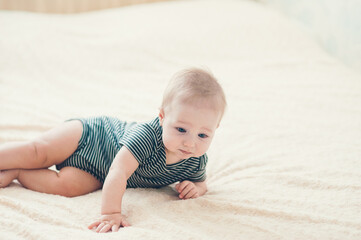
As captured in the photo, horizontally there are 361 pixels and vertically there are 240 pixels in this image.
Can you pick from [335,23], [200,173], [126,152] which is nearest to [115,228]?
[126,152]

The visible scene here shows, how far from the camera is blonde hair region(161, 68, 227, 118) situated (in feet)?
3.14

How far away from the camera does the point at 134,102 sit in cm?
167

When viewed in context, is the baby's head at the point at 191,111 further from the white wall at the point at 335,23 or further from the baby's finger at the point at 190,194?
the white wall at the point at 335,23

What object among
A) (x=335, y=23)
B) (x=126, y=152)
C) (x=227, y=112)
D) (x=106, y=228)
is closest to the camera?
(x=106, y=228)

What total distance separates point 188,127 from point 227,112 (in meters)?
0.67

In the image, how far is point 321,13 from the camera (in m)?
2.29

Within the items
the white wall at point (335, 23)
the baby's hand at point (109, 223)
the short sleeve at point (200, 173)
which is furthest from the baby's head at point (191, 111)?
the white wall at point (335, 23)

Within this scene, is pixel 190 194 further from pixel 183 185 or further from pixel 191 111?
pixel 191 111

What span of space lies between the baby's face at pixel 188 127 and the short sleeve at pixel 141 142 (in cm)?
6

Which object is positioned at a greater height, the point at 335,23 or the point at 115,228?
the point at 335,23

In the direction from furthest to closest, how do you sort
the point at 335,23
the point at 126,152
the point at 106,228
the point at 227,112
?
the point at 335,23
the point at 227,112
the point at 126,152
the point at 106,228

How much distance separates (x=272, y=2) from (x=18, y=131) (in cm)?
190

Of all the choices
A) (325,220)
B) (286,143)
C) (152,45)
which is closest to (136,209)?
(325,220)

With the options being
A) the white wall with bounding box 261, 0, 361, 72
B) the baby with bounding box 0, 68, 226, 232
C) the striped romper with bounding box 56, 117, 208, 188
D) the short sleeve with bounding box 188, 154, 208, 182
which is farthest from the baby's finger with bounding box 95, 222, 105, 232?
the white wall with bounding box 261, 0, 361, 72
